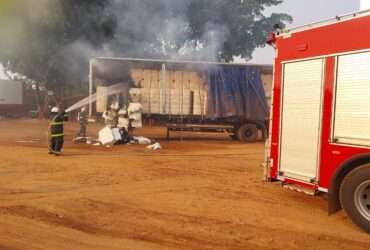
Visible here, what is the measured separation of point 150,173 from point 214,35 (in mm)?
18985

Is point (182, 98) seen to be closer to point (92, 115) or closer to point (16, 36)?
point (92, 115)

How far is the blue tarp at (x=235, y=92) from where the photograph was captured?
18203 millimetres

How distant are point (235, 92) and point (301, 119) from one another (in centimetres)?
1154

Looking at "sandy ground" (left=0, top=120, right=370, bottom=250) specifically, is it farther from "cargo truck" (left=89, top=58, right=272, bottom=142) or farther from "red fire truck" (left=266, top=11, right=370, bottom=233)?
"cargo truck" (left=89, top=58, right=272, bottom=142)

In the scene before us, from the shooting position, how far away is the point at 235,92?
1845cm

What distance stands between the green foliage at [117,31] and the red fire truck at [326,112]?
668 inches

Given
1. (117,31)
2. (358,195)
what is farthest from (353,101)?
(117,31)

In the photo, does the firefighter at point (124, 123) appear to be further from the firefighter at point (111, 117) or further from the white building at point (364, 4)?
the white building at point (364, 4)

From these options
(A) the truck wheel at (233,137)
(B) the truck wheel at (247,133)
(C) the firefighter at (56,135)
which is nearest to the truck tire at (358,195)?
(C) the firefighter at (56,135)

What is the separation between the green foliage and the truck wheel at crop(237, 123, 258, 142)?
8529mm

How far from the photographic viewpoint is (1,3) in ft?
66.1

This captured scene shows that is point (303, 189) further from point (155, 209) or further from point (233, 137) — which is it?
point (233, 137)

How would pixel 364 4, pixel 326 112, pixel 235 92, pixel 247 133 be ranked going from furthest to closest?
pixel 247 133, pixel 235 92, pixel 364 4, pixel 326 112

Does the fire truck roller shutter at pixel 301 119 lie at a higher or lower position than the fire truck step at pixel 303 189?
higher
